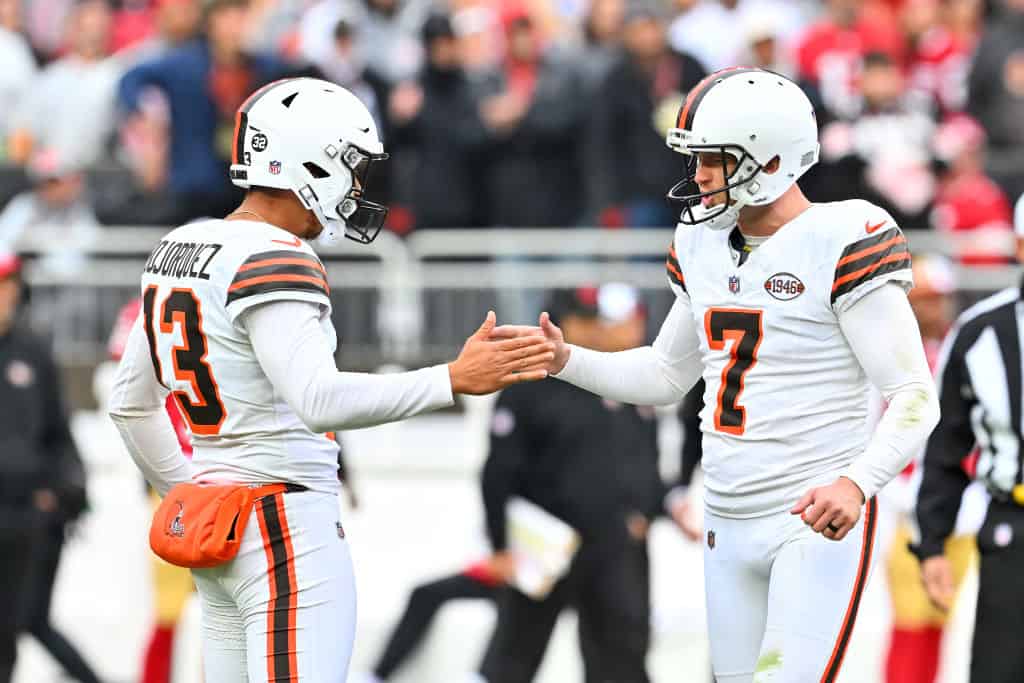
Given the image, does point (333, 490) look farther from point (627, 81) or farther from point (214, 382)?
point (627, 81)

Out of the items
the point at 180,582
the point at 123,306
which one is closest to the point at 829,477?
the point at 180,582

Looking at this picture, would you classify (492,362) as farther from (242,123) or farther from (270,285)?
(242,123)

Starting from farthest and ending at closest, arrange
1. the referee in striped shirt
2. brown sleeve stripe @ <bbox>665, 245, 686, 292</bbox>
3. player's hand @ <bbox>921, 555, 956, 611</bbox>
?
player's hand @ <bbox>921, 555, 956, 611</bbox> < the referee in striped shirt < brown sleeve stripe @ <bbox>665, 245, 686, 292</bbox>

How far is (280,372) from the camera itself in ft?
15.6

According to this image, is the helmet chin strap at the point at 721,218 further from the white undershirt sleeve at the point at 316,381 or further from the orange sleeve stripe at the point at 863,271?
the white undershirt sleeve at the point at 316,381

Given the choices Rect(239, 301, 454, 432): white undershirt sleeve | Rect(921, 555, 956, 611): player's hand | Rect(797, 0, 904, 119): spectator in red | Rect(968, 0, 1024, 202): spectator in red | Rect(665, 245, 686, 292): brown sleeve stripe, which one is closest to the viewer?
Rect(239, 301, 454, 432): white undershirt sleeve

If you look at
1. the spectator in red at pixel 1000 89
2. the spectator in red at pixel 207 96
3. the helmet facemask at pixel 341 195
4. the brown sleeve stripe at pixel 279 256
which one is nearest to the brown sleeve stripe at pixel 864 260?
the helmet facemask at pixel 341 195

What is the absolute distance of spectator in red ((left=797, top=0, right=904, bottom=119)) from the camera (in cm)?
1120

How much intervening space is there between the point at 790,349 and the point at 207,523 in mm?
1493

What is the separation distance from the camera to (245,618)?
4.98 meters

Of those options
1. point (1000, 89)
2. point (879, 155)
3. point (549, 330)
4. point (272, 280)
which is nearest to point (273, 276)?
point (272, 280)

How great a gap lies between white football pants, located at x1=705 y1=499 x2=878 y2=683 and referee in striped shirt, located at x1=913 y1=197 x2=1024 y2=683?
0.79 m

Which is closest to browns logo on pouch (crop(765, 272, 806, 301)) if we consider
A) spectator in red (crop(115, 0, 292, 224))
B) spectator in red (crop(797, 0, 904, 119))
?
spectator in red (crop(797, 0, 904, 119))

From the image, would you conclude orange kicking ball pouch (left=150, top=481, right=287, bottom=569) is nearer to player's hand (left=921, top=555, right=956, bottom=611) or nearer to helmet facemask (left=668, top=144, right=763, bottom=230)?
helmet facemask (left=668, top=144, right=763, bottom=230)
